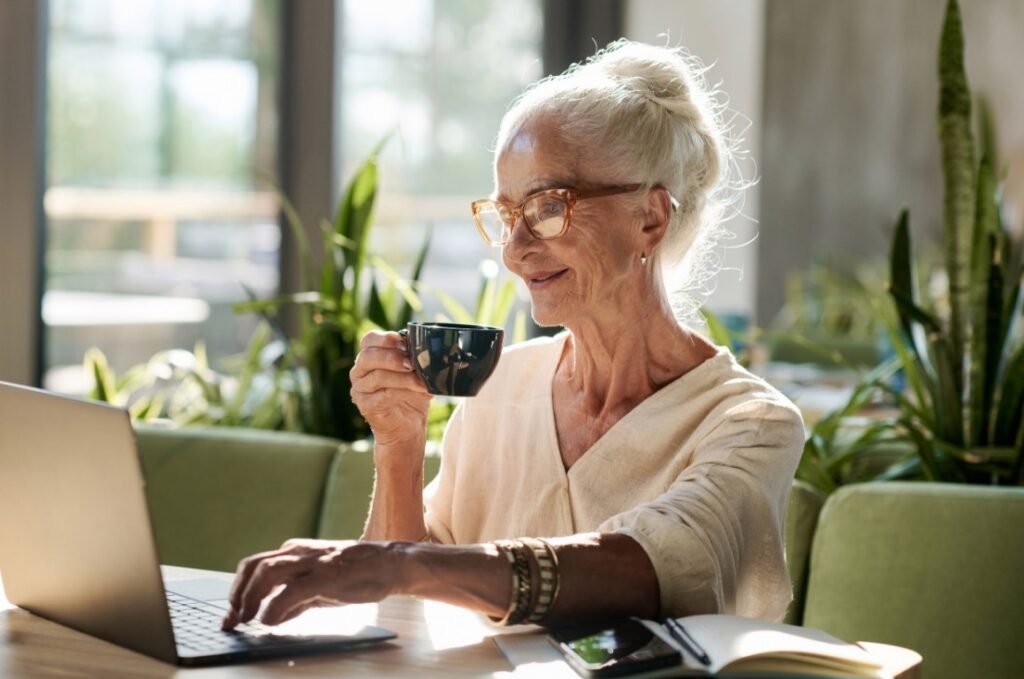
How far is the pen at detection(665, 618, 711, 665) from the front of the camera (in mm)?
1180

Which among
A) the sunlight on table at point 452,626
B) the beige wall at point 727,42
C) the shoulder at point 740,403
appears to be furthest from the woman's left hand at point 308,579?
the beige wall at point 727,42

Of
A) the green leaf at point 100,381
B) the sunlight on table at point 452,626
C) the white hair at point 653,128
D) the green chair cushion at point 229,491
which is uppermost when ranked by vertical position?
the white hair at point 653,128

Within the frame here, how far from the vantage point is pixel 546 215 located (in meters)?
1.78

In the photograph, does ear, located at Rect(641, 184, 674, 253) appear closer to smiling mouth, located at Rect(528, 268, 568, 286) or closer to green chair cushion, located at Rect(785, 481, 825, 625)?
smiling mouth, located at Rect(528, 268, 568, 286)

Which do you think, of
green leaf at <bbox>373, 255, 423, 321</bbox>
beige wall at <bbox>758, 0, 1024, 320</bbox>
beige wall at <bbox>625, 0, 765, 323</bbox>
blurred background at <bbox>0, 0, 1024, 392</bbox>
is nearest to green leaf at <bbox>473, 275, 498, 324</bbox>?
green leaf at <bbox>373, 255, 423, 321</bbox>

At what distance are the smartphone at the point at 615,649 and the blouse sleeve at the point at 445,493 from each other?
649mm

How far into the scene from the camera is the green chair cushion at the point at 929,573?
1978 millimetres

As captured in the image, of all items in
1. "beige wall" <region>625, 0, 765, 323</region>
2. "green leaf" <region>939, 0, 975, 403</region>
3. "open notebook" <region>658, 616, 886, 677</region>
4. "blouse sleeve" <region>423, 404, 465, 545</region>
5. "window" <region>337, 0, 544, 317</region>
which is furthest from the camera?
"beige wall" <region>625, 0, 765, 323</region>

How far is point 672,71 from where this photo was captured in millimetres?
1874

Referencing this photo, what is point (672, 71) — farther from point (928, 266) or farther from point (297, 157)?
point (928, 266)

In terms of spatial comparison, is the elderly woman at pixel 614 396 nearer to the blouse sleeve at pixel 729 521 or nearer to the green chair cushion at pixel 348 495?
the blouse sleeve at pixel 729 521

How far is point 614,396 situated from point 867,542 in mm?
509

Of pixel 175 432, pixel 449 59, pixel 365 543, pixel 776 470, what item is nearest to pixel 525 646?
pixel 365 543

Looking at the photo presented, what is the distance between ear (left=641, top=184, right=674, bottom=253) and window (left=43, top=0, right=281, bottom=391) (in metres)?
2.12
